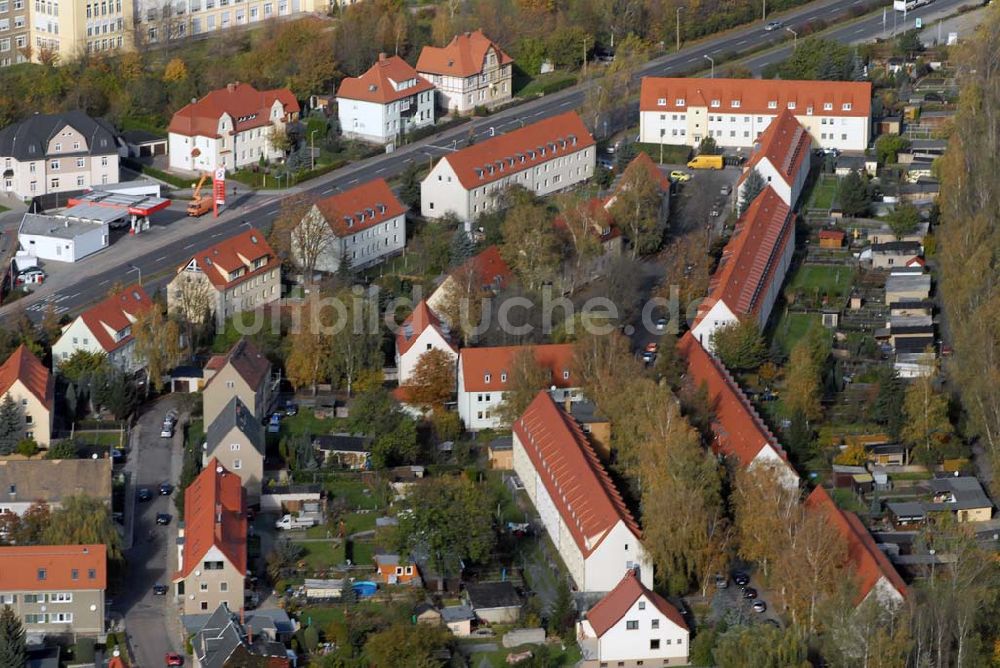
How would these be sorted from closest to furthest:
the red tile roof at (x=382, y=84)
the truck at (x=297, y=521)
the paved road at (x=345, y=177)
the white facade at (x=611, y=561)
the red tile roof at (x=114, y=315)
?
the white facade at (x=611, y=561) → the truck at (x=297, y=521) → the red tile roof at (x=114, y=315) → the paved road at (x=345, y=177) → the red tile roof at (x=382, y=84)

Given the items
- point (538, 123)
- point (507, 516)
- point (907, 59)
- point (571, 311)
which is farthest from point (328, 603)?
point (907, 59)

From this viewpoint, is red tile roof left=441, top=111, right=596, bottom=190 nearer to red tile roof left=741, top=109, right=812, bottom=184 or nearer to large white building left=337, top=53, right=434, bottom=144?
large white building left=337, top=53, right=434, bottom=144

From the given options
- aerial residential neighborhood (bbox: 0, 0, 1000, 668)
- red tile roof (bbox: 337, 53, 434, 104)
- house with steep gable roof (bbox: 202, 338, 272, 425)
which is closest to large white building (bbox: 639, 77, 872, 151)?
aerial residential neighborhood (bbox: 0, 0, 1000, 668)

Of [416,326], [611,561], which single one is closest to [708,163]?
[416,326]

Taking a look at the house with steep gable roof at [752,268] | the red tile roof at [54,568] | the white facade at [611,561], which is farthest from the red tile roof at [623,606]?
the house with steep gable roof at [752,268]

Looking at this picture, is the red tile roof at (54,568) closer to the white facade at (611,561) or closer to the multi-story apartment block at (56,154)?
the white facade at (611,561)

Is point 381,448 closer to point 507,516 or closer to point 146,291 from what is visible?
point 507,516
